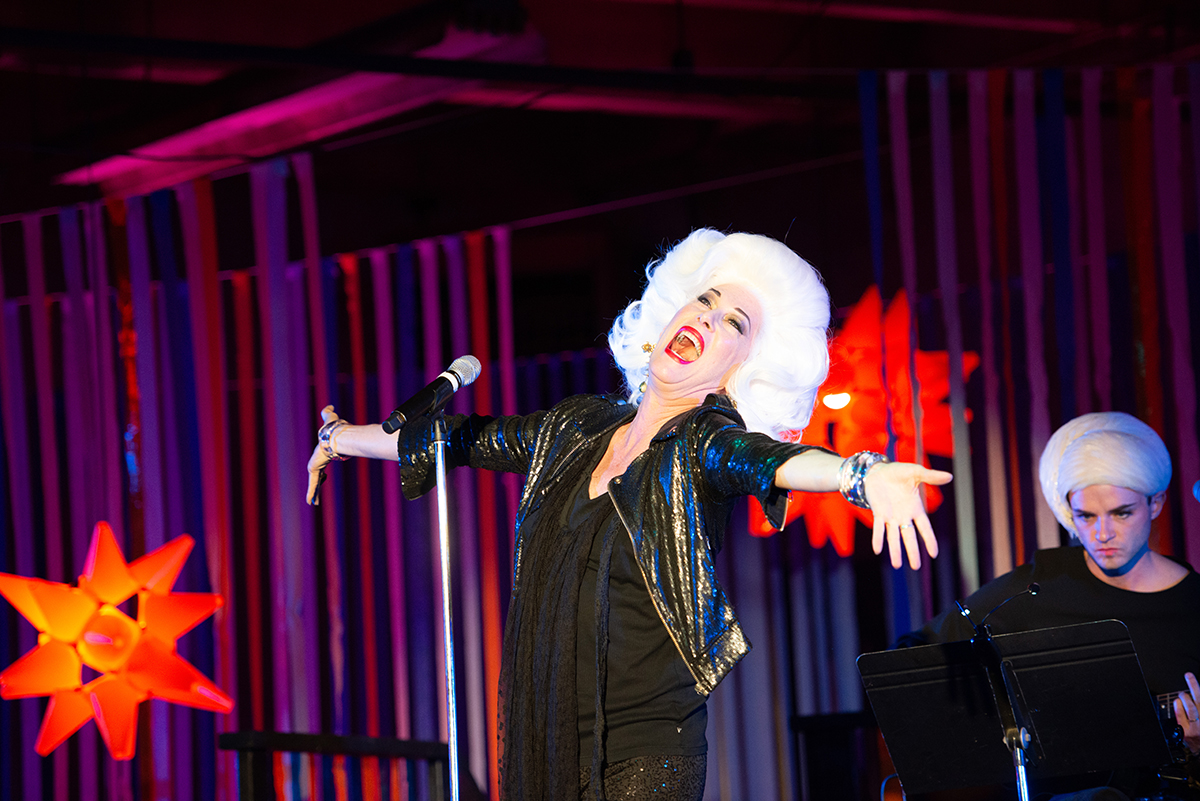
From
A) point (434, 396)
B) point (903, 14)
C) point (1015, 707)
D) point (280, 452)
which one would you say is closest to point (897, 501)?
point (434, 396)

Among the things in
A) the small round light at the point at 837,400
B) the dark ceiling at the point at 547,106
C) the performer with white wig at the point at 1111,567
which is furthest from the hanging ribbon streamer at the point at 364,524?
the performer with white wig at the point at 1111,567

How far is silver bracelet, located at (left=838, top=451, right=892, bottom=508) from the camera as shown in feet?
5.41

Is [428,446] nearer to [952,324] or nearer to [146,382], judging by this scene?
[952,324]

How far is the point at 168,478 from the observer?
4.54 metres

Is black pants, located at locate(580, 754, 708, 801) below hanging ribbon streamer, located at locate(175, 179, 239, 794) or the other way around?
below

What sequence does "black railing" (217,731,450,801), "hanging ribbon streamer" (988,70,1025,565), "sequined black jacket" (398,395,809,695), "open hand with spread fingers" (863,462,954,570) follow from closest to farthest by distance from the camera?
1. "open hand with spread fingers" (863,462,954,570)
2. "sequined black jacket" (398,395,809,695)
3. "black railing" (217,731,450,801)
4. "hanging ribbon streamer" (988,70,1025,565)

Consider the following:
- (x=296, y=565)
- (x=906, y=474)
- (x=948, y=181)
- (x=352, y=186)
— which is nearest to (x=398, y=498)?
(x=296, y=565)

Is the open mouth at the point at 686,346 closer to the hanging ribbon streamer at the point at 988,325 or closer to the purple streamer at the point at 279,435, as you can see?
the hanging ribbon streamer at the point at 988,325

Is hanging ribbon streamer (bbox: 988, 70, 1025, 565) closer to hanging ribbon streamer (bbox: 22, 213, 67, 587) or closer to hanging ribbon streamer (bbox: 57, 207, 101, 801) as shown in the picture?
hanging ribbon streamer (bbox: 57, 207, 101, 801)

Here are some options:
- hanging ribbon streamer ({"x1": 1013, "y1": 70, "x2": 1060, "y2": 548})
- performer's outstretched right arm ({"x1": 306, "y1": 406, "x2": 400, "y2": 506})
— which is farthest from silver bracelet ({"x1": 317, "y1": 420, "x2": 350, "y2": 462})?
hanging ribbon streamer ({"x1": 1013, "y1": 70, "x2": 1060, "y2": 548})

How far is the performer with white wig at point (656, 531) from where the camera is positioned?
6.43ft

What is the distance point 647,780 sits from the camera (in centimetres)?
195

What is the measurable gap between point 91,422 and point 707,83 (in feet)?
8.67

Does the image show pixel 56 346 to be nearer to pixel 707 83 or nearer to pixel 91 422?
pixel 91 422
